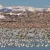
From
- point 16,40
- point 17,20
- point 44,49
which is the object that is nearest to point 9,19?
point 17,20

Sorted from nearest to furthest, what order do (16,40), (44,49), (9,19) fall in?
(44,49)
(16,40)
(9,19)

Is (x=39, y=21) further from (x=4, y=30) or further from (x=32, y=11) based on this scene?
(x=4, y=30)

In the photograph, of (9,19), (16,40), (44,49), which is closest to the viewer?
(44,49)

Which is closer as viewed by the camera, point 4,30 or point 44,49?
point 44,49

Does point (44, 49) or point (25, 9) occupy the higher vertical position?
point (25, 9)

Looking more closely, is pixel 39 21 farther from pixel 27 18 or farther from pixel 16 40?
pixel 16 40

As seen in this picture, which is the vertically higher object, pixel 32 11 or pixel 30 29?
pixel 32 11

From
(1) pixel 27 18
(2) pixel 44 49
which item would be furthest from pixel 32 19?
(2) pixel 44 49

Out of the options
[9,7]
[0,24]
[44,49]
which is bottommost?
[44,49]

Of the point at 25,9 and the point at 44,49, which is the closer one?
the point at 44,49
